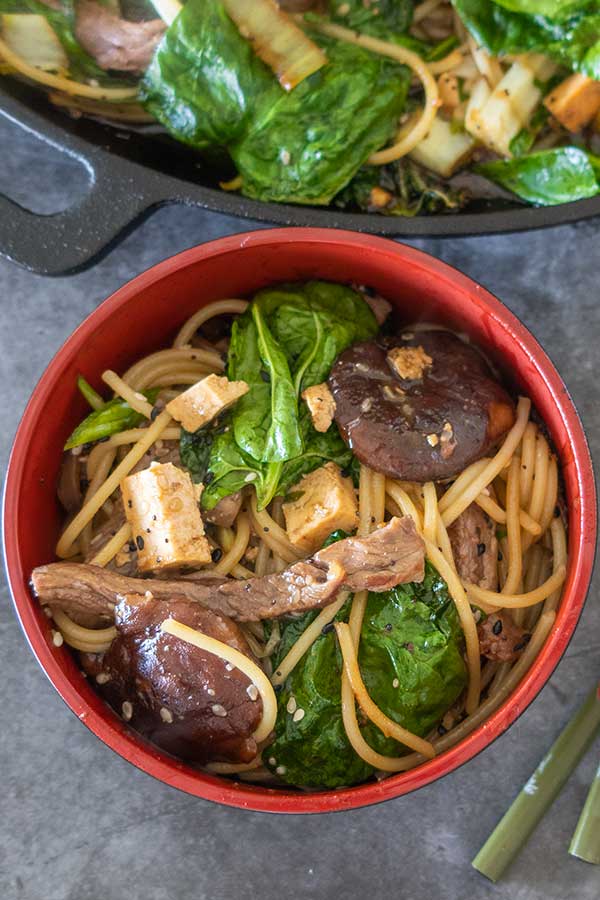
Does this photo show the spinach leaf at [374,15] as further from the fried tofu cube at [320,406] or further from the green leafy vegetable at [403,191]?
the fried tofu cube at [320,406]

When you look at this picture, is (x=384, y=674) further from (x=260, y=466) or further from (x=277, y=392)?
(x=277, y=392)

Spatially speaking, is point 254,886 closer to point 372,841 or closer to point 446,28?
point 372,841

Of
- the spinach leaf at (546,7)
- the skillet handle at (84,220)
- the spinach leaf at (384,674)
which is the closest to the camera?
the spinach leaf at (384,674)

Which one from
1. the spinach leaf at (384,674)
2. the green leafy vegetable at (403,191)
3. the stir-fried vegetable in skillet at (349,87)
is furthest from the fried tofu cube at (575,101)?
the spinach leaf at (384,674)

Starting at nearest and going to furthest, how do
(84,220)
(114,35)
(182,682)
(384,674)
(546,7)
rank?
(182,682) → (384,674) → (84,220) → (546,7) → (114,35)

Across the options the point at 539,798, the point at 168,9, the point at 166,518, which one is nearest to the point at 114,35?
the point at 168,9

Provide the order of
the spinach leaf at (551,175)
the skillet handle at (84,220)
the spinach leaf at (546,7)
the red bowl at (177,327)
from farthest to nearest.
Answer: the spinach leaf at (551,175) → the spinach leaf at (546,7) → the skillet handle at (84,220) → the red bowl at (177,327)
